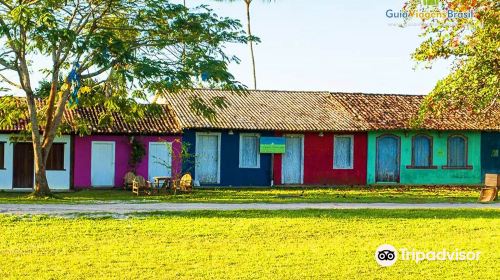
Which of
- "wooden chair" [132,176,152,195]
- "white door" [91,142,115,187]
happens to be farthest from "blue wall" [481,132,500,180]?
"white door" [91,142,115,187]

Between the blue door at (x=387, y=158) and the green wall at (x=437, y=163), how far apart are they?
0.21 m

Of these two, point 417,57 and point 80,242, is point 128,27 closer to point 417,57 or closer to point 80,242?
point 417,57

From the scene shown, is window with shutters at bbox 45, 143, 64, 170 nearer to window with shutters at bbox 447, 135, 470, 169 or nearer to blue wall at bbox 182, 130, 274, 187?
blue wall at bbox 182, 130, 274, 187

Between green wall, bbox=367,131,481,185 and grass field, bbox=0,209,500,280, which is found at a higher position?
green wall, bbox=367,131,481,185

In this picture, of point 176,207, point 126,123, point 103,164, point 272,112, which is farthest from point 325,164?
point 176,207

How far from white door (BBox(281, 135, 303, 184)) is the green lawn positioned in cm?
236

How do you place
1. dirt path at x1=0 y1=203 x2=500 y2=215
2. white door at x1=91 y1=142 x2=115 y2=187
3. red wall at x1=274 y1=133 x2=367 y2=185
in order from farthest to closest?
red wall at x1=274 y1=133 x2=367 y2=185
white door at x1=91 y1=142 x2=115 y2=187
dirt path at x1=0 y1=203 x2=500 y2=215

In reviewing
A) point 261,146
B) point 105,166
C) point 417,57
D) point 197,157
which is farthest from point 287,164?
point 417,57

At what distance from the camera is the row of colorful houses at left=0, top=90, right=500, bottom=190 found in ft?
101

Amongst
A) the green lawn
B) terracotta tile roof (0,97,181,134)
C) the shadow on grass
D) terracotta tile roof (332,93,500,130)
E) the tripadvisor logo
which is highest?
terracotta tile roof (332,93,500,130)

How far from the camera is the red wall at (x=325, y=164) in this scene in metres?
34.1

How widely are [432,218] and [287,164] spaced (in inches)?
635

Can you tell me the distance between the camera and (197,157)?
3247 cm

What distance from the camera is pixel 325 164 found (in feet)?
113
